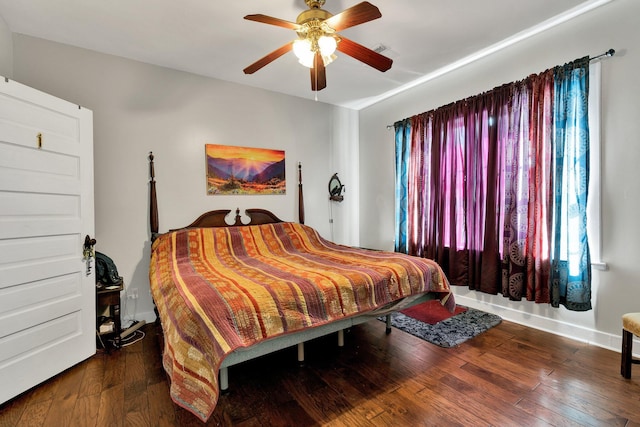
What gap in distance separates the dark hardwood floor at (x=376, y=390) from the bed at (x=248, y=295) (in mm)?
266

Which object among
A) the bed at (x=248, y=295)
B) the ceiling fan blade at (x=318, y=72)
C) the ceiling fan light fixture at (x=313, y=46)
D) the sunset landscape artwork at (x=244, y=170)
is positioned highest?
the ceiling fan light fixture at (x=313, y=46)

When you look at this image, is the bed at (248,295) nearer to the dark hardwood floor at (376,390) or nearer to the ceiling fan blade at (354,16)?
the dark hardwood floor at (376,390)

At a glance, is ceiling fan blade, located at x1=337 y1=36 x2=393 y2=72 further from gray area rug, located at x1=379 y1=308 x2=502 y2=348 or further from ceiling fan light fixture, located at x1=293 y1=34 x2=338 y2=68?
gray area rug, located at x1=379 y1=308 x2=502 y2=348

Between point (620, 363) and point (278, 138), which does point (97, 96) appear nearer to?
point (278, 138)

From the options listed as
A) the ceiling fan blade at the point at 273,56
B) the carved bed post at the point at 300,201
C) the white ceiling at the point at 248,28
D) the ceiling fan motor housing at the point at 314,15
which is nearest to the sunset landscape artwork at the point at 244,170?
the carved bed post at the point at 300,201

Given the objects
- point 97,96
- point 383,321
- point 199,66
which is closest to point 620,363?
point 383,321

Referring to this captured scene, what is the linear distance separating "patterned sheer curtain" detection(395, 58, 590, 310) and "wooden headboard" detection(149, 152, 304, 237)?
1530 millimetres

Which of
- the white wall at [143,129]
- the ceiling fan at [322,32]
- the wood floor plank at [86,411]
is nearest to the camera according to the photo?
the wood floor plank at [86,411]

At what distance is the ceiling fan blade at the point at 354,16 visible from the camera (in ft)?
5.49

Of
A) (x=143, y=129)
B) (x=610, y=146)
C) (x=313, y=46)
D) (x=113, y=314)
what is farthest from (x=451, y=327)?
(x=143, y=129)

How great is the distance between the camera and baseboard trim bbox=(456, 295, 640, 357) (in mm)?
2309

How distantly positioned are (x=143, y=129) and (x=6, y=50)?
3.64 ft

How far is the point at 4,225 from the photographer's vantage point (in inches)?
72.4

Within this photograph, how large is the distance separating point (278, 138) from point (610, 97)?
3360 mm
